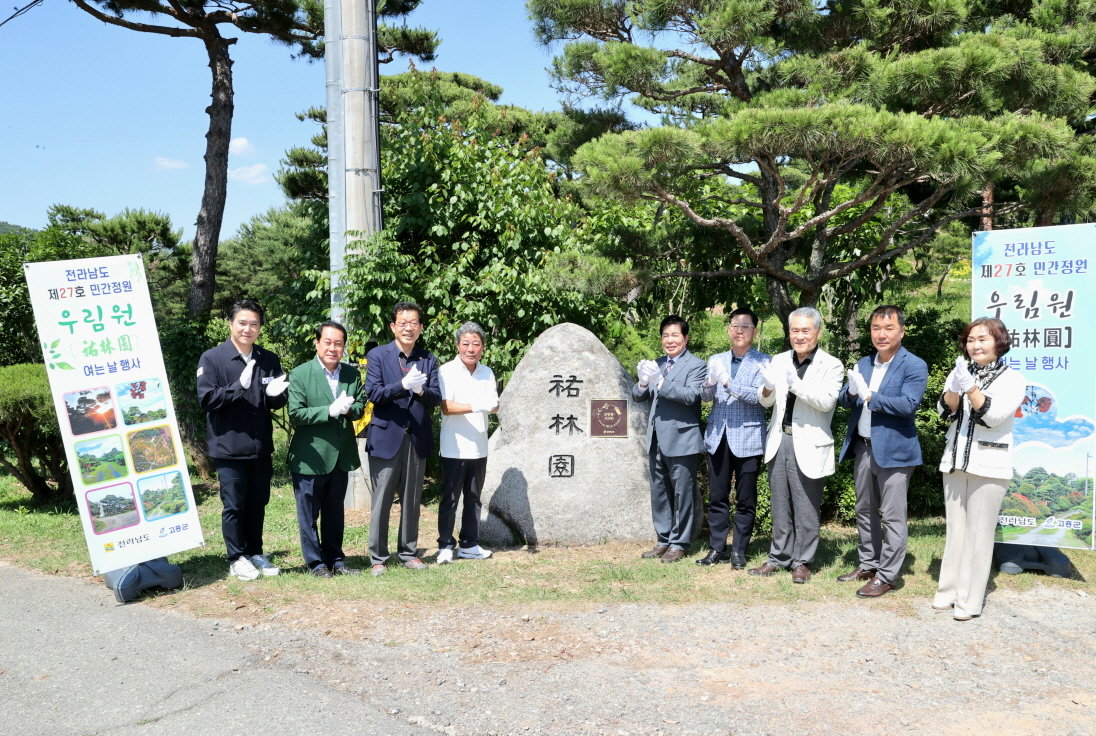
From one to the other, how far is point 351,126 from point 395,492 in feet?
10.5

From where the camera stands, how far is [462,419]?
540cm

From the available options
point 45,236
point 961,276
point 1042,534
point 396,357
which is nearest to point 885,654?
point 1042,534

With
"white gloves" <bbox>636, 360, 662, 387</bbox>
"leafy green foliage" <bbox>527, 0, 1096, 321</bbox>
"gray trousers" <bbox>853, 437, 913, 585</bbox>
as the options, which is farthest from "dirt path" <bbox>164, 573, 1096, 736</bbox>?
"leafy green foliage" <bbox>527, 0, 1096, 321</bbox>

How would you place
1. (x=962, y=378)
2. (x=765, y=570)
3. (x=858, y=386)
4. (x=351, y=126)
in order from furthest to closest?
(x=351, y=126) → (x=765, y=570) → (x=858, y=386) → (x=962, y=378)

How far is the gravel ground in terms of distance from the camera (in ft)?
10.8

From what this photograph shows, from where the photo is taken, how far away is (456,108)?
15391 millimetres

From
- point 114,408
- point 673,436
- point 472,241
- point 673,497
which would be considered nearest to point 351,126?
point 472,241

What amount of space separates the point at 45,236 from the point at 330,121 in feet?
11.6

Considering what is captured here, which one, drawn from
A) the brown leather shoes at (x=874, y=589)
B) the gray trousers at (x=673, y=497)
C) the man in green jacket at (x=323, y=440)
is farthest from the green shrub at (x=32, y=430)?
the brown leather shoes at (x=874, y=589)

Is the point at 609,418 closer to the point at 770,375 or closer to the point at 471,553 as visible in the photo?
the point at 471,553

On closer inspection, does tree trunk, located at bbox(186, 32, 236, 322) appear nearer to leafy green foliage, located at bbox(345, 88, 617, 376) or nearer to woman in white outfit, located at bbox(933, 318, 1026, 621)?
leafy green foliage, located at bbox(345, 88, 617, 376)

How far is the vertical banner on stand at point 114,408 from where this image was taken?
4746 millimetres

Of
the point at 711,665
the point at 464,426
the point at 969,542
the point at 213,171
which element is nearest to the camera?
the point at 711,665

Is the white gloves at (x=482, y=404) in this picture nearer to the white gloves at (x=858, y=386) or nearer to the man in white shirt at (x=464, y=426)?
the man in white shirt at (x=464, y=426)
